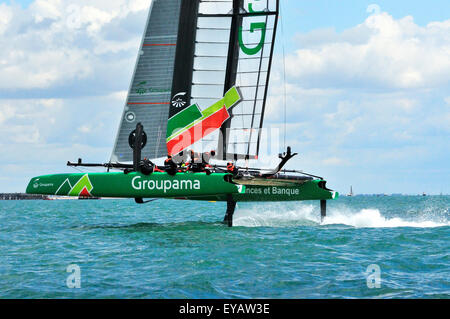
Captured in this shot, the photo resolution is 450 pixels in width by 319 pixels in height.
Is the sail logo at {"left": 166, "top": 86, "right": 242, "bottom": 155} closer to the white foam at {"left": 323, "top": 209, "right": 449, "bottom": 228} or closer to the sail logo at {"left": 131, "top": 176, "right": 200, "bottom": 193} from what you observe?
the sail logo at {"left": 131, "top": 176, "right": 200, "bottom": 193}

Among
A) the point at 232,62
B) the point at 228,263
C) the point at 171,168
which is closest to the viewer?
the point at 228,263

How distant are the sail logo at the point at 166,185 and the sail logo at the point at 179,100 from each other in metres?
2.24

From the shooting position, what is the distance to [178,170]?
13.7 metres

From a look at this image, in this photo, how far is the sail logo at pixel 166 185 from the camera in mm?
13062

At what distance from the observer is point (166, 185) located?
13.1 metres

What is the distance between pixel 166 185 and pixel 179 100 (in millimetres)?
2412

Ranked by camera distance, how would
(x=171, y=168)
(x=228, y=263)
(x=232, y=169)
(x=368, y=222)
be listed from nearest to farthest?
(x=228, y=263)
(x=171, y=168)
(x=232, y=169)
(x=368, y=222)

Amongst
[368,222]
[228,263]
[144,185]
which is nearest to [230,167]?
[144,185]

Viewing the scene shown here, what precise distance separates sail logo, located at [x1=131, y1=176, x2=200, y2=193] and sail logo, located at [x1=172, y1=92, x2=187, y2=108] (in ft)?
7.36

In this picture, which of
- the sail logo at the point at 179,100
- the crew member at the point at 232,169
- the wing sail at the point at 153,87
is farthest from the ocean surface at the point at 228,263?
the sail logo at the point at 179,100

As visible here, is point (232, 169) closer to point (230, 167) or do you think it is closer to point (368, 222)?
point (230, 167)

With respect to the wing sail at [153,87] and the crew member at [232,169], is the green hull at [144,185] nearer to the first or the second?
the crew member at [232,169]
